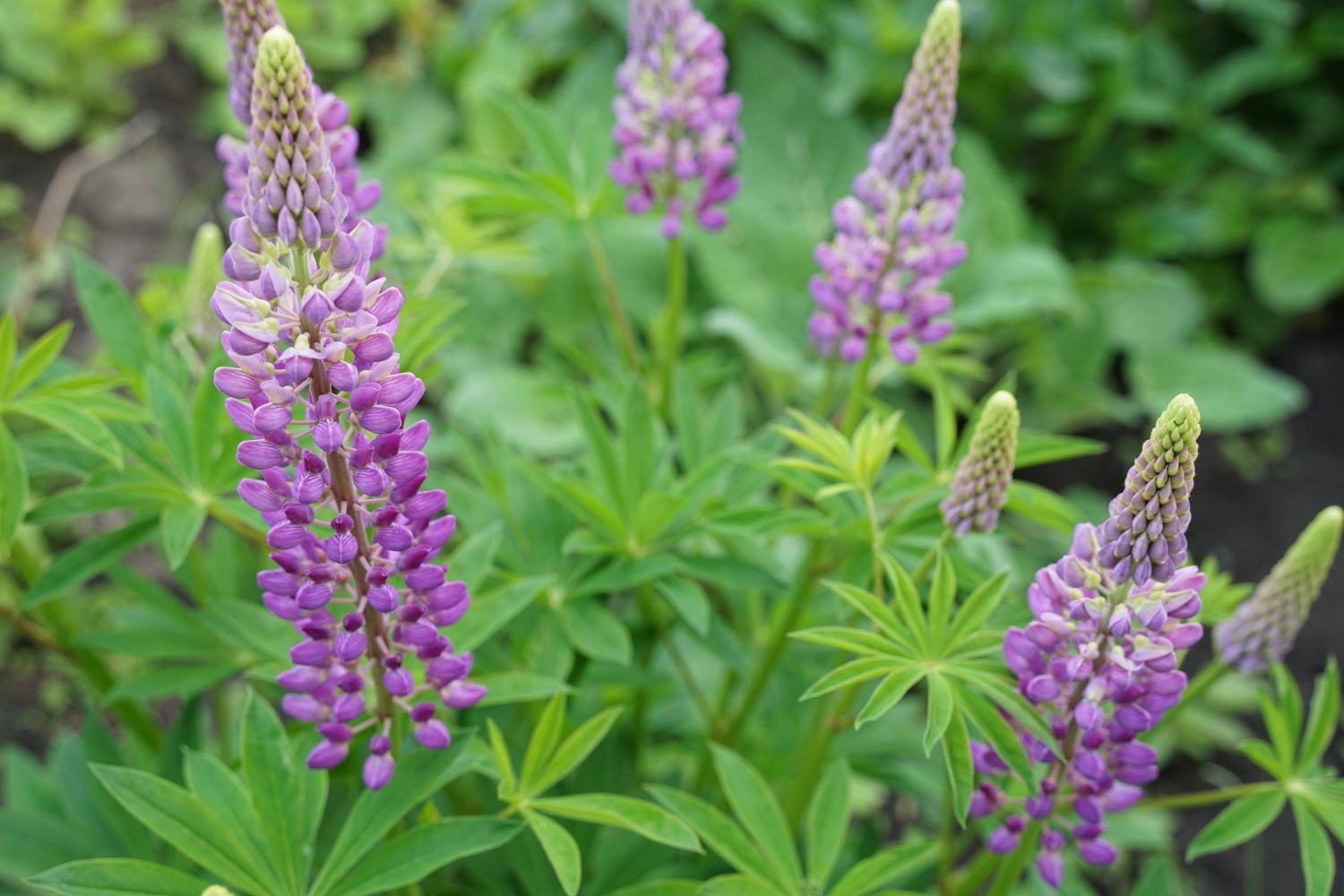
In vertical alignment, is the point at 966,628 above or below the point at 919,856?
above

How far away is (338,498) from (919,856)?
996 mm

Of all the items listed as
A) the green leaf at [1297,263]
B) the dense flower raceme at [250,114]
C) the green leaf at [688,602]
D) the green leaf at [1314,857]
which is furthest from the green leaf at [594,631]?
the green leaf at [1297,263]

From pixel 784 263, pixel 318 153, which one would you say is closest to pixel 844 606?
pixel 318 153

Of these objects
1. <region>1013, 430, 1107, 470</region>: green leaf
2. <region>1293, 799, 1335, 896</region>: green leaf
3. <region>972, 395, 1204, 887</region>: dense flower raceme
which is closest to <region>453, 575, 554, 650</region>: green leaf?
<region>972, 395, 1204, 887</region>: dense flower raceme

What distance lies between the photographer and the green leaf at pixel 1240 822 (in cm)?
176

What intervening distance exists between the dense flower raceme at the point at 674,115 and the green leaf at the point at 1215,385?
96.5 inches

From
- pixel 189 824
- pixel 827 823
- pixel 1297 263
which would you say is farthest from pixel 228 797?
pixel 1297 263

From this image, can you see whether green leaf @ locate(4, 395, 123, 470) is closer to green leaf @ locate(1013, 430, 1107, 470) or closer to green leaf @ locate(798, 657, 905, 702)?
green leaf @ locate(798, 657, 905, 702)

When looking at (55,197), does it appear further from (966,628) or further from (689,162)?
(966,628)

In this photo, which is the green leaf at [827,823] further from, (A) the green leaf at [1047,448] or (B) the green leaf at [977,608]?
(A) the green leaf at [1047,448]

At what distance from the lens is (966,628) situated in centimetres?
164

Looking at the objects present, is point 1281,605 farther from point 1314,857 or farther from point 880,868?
point 880,868

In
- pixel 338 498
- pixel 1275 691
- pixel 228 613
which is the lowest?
pixel 1275 691

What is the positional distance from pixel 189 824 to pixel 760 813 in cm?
80
